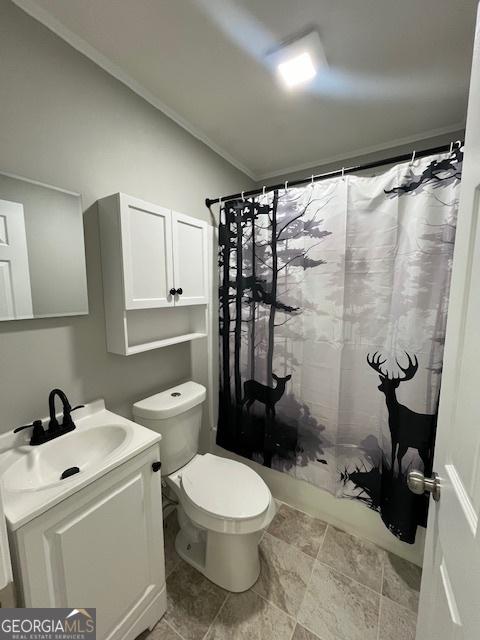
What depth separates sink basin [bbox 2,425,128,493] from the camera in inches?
35.4

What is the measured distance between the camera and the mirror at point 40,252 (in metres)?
0.96

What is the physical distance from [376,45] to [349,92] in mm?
247

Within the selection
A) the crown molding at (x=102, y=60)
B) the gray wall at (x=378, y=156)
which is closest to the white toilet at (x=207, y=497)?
the crown molding at (x=102, y=60)

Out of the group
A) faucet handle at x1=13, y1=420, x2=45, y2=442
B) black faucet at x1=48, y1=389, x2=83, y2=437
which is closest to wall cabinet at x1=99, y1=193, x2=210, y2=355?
black faucet at x1=48, y1=389, x2=83, y2=437

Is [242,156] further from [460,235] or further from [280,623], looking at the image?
[280,623]

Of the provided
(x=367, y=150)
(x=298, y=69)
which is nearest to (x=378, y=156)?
(x=367, y=150)

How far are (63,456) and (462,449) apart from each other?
130cm

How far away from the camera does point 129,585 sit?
Answer: 99cm

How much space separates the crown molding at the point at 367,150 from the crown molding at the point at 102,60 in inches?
25.1

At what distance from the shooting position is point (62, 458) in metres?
1.04

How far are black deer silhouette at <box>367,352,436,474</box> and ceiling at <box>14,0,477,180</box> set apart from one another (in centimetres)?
133

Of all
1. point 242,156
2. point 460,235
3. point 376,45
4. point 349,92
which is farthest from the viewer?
point 242,156

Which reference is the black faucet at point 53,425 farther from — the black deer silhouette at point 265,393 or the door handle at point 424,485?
the door handle at point 424,485

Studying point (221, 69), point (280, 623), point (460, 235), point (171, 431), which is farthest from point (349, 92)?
point (280, 623)
